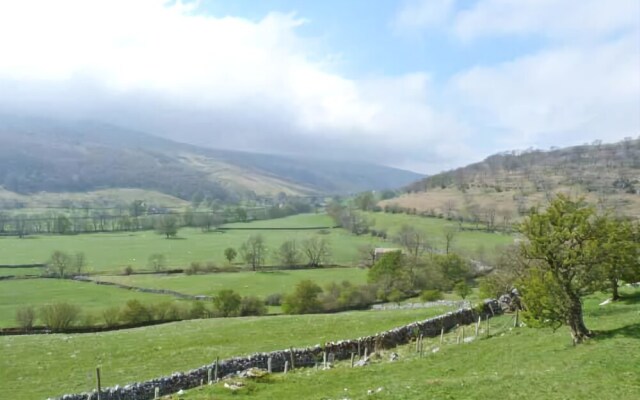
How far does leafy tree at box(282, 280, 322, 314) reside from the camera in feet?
Result: 270

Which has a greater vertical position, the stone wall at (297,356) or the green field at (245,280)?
the stone wall at (297,356)

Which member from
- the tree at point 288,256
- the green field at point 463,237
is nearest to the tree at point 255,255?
the tree at point 288,256

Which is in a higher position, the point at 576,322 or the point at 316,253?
the point at 576,322

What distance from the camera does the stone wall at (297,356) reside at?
1171 inches

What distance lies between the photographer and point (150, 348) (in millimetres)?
41844

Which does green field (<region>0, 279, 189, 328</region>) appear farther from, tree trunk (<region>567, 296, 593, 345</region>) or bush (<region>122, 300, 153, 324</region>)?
tree trunk (<region>567, 296, 593, 345</region>)

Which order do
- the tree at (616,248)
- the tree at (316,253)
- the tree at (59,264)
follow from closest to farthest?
the tree at (616,248) → the tree at (59,264) → the tree at (316,253)

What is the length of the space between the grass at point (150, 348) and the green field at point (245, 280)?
166ft

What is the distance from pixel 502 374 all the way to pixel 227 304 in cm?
6160

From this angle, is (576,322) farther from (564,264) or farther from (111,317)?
(111,317)

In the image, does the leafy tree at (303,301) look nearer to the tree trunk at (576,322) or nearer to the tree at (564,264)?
the tree at (564,264)

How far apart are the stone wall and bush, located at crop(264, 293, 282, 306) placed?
52333mm

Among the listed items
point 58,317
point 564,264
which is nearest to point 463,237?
point 58,317

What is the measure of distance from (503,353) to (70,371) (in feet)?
96.2
